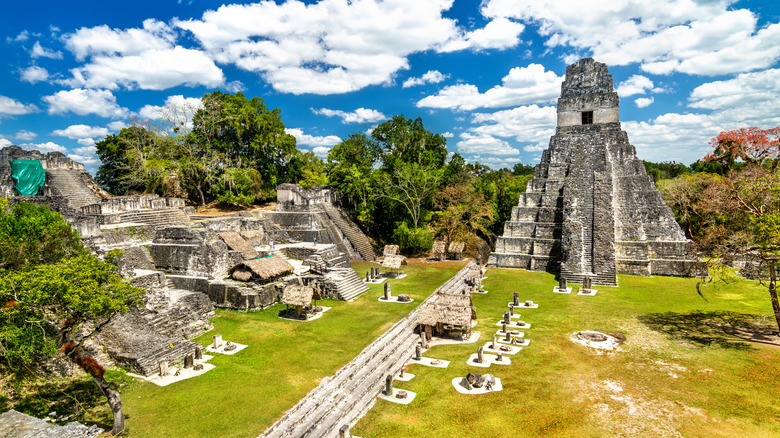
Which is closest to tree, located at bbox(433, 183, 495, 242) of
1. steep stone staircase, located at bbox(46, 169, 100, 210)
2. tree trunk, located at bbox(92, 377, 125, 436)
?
tree trunk, located at bbox(92, 377, 125, 436)

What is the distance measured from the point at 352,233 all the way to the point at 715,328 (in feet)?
74.3

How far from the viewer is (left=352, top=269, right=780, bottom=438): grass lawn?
9.23 metres

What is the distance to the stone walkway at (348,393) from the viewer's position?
9328 millimetres

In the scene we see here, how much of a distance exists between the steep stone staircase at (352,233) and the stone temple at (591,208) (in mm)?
9198

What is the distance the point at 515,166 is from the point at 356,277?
76.8 m

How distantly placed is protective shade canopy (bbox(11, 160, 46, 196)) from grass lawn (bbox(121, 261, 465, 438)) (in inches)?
771

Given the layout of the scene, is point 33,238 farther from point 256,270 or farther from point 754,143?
point 754,143

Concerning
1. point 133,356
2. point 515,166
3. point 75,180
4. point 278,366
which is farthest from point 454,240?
point 515,166

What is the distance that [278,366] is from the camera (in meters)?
12.4

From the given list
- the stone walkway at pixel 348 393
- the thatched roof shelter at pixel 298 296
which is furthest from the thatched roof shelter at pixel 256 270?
the stone walkway at pixel 348 393

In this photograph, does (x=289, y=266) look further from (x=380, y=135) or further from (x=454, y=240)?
(x=380, y=135)

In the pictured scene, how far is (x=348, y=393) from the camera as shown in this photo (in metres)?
10.9

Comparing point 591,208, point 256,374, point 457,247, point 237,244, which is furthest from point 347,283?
point 591,208

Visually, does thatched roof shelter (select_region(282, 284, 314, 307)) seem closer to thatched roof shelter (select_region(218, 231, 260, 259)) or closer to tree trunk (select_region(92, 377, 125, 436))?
thatched roof shelter (select_region(218, 231, 260, 259))
